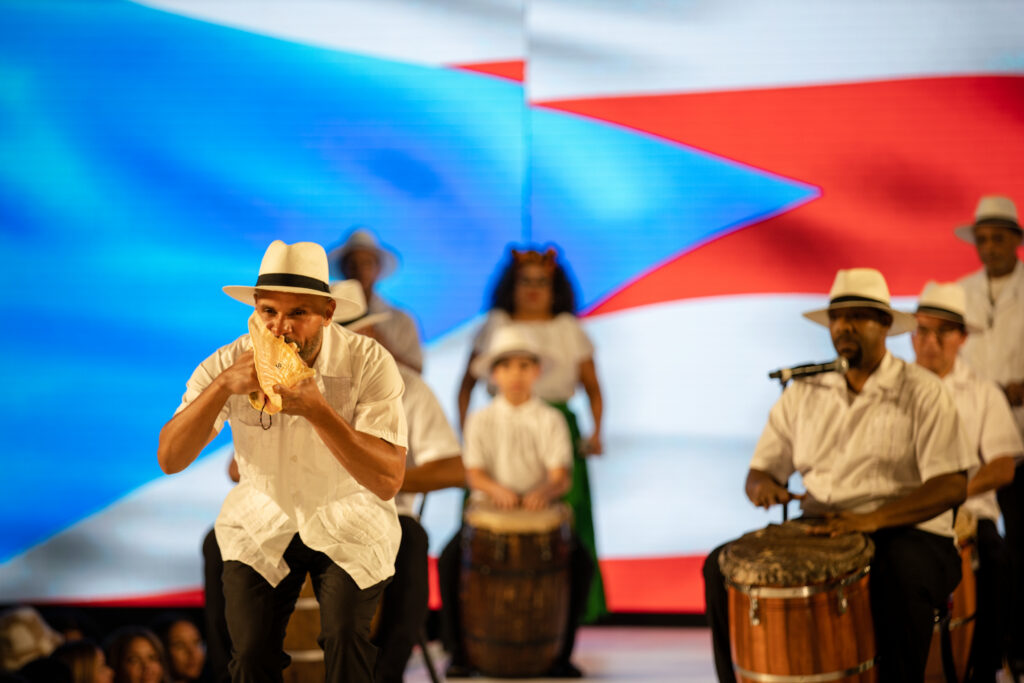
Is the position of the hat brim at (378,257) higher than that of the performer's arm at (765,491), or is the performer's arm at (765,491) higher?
the hat brim at (378,257)

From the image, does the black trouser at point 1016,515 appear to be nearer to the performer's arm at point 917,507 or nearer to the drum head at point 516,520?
the performer's arm at point 917,507

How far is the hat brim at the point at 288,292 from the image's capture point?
9.27ft

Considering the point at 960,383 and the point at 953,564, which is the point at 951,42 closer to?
the point at 960,383

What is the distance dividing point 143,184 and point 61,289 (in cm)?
67

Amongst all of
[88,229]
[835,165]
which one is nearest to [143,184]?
[88,229]

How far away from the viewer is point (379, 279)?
5.76 metres

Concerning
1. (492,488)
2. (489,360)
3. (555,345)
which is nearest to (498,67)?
(555,345)

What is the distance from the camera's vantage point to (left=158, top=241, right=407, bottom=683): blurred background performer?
2.81 m

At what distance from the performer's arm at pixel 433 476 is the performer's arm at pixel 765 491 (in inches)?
37.1

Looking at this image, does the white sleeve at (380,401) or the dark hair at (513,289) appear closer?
the white sleeve at (380,401)

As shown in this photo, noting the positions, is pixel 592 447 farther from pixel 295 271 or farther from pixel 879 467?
pixel 295 271

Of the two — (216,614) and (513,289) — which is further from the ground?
(513,289)

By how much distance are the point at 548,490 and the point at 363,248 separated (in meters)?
1.38

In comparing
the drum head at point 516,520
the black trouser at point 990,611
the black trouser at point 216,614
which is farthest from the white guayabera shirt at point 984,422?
the black trouser at point 216,614
